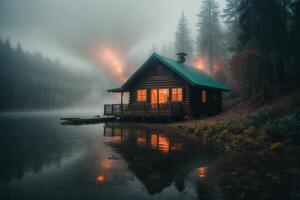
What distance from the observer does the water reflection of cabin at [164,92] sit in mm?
23203

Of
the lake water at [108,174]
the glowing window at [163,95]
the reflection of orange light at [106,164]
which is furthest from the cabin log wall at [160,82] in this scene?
the reflection of orange light at [106,164]

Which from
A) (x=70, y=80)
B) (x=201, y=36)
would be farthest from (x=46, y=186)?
(x=70, y=80)

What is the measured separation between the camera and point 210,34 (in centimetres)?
4719

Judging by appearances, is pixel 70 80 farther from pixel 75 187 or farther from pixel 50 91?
pixel 75 187

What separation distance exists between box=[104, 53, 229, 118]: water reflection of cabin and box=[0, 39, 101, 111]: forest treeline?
7161 cm

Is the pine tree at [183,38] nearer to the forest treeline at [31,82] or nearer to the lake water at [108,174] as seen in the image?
the lake water at [108,174]

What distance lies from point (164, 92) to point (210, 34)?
27832 millimetres

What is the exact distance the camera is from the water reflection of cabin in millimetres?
23203

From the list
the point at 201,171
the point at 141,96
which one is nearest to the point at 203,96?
the point at 141,96

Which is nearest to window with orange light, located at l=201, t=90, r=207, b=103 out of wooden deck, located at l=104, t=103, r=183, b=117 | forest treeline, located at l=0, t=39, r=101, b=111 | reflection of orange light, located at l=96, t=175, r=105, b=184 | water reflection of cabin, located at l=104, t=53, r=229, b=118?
water reflection of cabin, located at l=104, t=53, r=229, b=118

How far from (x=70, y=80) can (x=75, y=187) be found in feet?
447

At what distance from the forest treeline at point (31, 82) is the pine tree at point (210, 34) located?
7248cm

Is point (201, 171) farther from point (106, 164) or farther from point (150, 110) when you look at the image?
point (150, 110)

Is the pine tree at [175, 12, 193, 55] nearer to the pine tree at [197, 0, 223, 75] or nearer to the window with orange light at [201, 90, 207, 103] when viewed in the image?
the pine tree at [197, 0, 223, 75]
